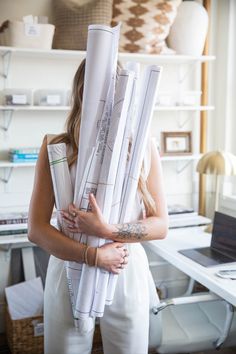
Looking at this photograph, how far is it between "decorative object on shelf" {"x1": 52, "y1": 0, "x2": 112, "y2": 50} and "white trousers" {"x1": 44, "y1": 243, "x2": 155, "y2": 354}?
60.9 inches

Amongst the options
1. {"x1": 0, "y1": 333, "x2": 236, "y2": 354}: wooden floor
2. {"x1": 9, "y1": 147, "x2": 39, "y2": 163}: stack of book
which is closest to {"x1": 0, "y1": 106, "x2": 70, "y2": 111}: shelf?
{"x1": 9, "y1": 147, "x2": 39, "y2": 163}: stack of book

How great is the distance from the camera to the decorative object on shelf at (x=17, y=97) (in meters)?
2.44

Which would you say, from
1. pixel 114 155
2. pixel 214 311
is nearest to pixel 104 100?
pixel 114 155

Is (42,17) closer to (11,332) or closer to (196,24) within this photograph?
(196,24)

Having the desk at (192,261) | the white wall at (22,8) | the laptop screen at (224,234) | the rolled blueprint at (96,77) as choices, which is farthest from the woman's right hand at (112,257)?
the white wall at (22,8)

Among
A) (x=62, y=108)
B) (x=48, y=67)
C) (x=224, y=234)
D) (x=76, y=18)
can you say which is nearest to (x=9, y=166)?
(x=62, y=108)

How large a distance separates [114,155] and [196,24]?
1898 mm

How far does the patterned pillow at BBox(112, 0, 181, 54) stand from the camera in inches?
99.7

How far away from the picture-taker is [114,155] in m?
1.16

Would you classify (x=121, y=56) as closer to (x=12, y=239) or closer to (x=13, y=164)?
(x=13, y=164)

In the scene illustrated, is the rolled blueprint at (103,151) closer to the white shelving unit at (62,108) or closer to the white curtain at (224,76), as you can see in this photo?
the white shelving unit at (62,108)

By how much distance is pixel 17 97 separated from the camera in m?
2.44

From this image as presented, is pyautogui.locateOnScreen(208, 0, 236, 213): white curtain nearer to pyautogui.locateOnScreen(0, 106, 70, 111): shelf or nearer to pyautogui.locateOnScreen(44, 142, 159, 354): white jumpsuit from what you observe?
pyautogui.locateOnScreen(0, 106, 70, 111): shelf

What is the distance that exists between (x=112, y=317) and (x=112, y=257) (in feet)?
0.70
